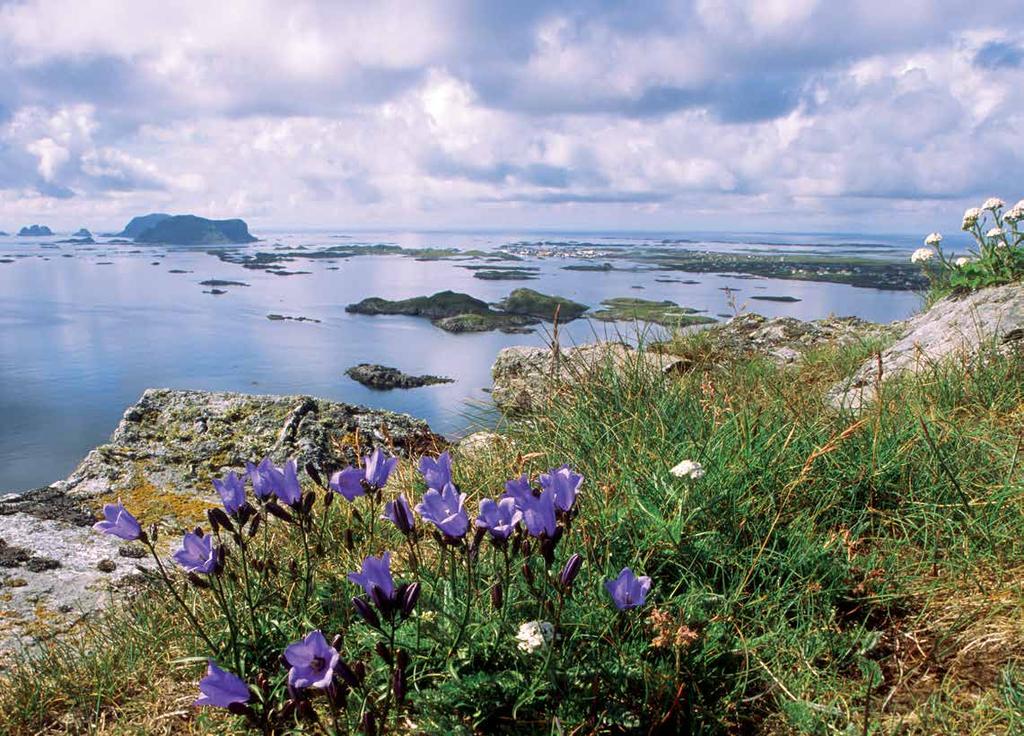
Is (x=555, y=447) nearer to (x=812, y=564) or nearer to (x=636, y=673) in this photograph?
(x=812, y=564)

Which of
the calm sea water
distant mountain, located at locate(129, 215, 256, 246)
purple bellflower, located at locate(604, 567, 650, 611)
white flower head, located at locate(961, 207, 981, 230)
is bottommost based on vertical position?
the calm sea water

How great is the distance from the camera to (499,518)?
6.83ft

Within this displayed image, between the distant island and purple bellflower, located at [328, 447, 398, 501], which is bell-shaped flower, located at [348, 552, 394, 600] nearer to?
purple bellflower, located at [328, 447, 398, 501]

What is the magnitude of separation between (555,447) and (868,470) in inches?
71.5

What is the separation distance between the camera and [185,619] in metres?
3.30

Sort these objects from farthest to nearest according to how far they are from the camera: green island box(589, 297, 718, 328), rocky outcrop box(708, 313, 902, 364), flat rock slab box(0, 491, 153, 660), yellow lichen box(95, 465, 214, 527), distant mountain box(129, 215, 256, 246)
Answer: distant mountain box(129, 215, 256, 246) < rocky outcrop box(708, 313, 902, 364) < green island box(589, 297, 718, 328) < yellow lichen box(95, 465, 214, 527) < flat rock slab box(0, 491, 153, 660)

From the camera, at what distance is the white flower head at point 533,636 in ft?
7.25

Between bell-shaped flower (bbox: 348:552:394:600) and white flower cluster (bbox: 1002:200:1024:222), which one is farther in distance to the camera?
white flower cluster (bbox: 1002:200:1024:222)

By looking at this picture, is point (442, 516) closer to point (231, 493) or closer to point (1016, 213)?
point (231, 493)

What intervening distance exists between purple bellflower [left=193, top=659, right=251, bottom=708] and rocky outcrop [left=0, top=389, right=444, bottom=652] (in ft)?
7.45

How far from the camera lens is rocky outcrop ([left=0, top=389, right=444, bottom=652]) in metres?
3.80

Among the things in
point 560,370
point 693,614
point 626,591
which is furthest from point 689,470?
point 560,370

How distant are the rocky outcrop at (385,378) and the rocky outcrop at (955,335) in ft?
57.2

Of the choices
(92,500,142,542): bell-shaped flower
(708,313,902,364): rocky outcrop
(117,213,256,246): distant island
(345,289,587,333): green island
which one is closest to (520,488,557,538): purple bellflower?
(92,500,142,542): bell-shaped flower
